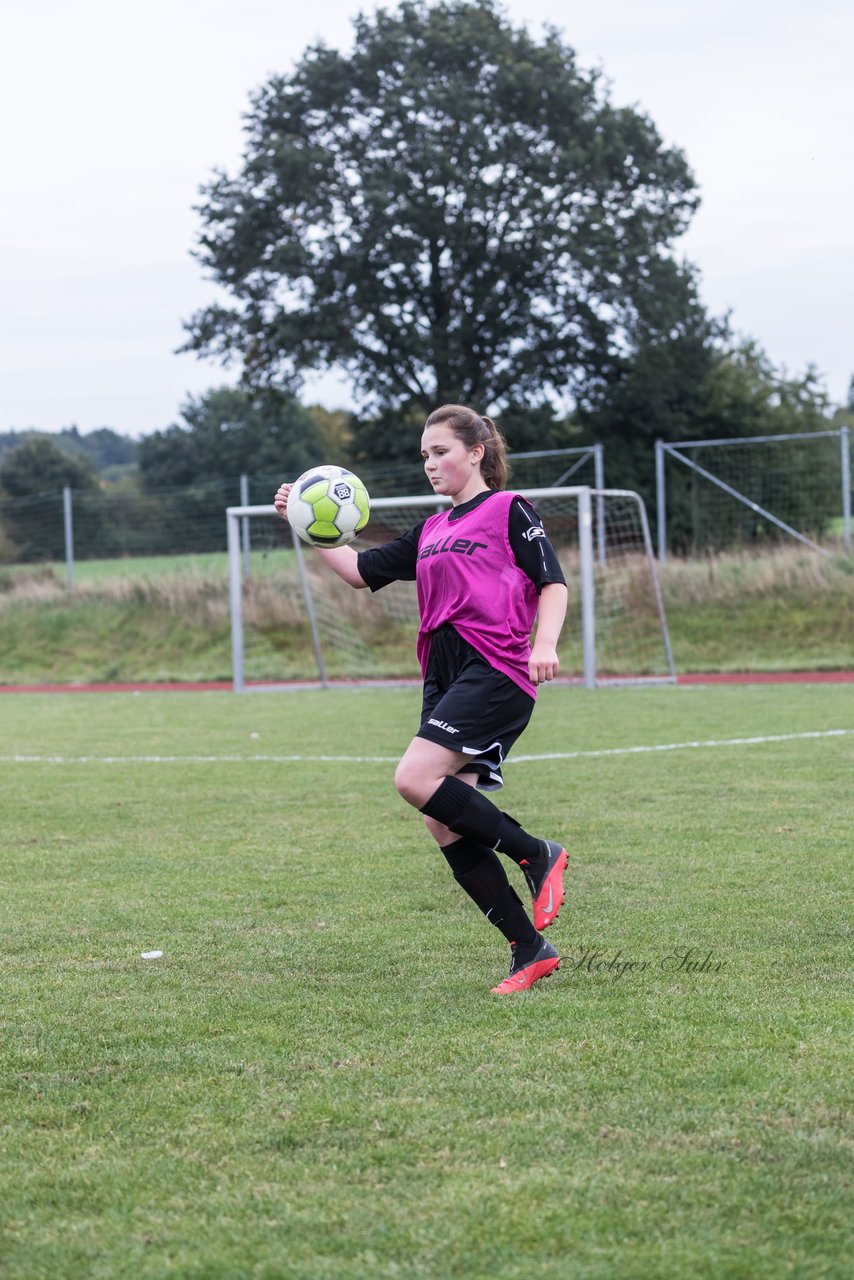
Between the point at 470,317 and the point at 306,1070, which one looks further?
the point at 470,317

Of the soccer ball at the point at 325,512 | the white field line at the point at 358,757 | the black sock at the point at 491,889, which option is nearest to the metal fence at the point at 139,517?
the white field line at the point at 358,757

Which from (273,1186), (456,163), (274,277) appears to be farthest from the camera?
(274,277)

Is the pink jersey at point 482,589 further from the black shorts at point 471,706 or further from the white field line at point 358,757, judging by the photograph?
the white field line at point 358,757

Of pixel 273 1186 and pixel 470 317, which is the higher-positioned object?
pixel 470 317

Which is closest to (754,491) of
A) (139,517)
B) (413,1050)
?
(139,517)

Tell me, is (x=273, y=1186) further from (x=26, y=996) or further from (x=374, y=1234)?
(x=26, y=996)

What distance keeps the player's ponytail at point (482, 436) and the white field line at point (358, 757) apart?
16.8ft

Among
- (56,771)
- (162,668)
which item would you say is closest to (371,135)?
(162,668)

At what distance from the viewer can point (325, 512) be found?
194 inches

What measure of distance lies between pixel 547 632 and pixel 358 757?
603 centimetres

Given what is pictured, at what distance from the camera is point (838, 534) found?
20734 mm

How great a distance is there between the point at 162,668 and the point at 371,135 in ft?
65.5

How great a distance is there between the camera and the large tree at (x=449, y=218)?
35.1 meters
